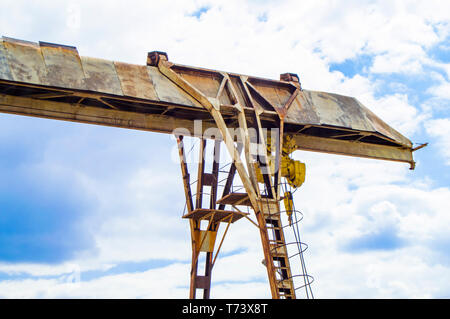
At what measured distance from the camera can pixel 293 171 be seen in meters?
17.2

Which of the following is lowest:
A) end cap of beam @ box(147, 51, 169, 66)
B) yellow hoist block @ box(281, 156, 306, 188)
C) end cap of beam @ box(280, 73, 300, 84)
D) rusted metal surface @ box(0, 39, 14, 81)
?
yellow hoist block @ box(281, 156, 306, 188)

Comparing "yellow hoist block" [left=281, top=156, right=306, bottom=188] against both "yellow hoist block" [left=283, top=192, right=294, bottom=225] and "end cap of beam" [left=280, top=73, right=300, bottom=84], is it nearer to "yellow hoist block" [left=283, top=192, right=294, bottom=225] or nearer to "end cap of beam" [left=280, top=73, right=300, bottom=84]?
"yellow hoist block" [left=283, top=192, right=294, bottom=225]

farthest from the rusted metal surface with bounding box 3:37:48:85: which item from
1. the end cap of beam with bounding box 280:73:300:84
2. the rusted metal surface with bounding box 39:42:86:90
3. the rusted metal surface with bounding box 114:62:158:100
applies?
the end cap of beam with bounding box 280:73:300:84

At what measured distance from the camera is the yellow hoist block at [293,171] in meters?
17.2

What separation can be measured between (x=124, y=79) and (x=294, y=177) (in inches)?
238

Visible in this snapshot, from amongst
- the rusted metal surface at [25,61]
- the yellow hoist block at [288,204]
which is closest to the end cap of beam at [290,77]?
the yellow hoist block at [288,204]

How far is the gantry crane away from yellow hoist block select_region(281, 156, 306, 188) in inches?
1.4

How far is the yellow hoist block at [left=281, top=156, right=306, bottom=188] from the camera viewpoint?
17156 millimetres

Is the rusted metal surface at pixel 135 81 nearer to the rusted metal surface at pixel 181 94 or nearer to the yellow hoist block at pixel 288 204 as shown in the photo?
the rusted metal surface at pixel 181 94
